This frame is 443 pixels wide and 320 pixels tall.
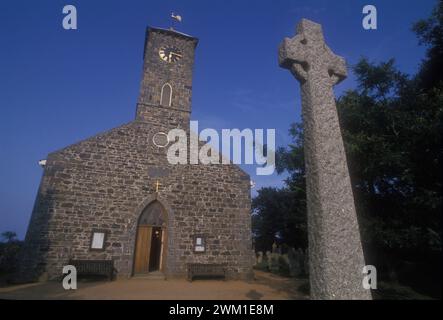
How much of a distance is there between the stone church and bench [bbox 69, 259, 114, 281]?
12.2 inches

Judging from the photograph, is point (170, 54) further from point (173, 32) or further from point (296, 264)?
point (296, 264)

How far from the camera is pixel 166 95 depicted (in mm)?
15875

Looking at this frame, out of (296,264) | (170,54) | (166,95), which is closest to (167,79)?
(166,95)

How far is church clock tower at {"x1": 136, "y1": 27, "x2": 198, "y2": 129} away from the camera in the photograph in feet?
49.1

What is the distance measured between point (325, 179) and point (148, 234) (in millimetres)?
11067

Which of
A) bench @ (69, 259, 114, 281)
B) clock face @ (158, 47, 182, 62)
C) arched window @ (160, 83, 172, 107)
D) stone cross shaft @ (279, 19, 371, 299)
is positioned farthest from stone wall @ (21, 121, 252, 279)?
stone cross shaft @ (279, 19, 371, 299)

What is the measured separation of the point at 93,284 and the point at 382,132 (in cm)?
1211

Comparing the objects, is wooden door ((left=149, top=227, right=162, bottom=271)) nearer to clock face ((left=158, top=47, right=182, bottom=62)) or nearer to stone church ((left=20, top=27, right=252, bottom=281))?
stone church ((left=20, top=27, right=252, bottom=281))

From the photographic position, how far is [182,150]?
14.4 m

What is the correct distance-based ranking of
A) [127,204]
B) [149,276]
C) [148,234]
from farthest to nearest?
[148,234] → [127,204] → [149,276]

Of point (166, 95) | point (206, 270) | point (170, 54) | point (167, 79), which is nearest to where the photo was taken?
point (206, 270)
